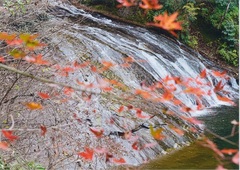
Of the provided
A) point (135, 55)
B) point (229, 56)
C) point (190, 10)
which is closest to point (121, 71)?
point (135, 55)

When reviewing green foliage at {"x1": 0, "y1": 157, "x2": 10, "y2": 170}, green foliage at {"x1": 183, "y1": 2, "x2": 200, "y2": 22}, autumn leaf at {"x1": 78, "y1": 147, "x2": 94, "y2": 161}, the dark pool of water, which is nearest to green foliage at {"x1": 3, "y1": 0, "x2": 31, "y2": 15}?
green foliage at {"x1": 0, "y1": 157, "x2": 10, "y2": 170}

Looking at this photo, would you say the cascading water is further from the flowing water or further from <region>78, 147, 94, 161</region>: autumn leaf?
<region>78, 147, 94, 161</region>: autumn leaf

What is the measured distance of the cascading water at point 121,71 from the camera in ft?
20.3

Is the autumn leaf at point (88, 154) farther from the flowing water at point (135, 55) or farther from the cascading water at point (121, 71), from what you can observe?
the flowing water at point (135, 55)

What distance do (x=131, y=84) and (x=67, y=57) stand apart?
180cm

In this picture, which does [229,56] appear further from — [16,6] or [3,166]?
[3,166]

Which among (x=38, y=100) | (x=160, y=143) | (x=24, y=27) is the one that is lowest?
(x=160, y=143)

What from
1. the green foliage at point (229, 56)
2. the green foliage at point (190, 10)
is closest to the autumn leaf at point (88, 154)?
the green foliage at point (190, 10)

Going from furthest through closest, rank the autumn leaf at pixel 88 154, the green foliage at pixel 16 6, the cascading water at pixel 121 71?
the cascading water at pixel 121 71 → the green foliage at pixel 16 6 → the autumn leaf at pixel 88 154

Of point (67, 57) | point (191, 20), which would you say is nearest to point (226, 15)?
point (191, 20)

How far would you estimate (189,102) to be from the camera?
34.1 ft

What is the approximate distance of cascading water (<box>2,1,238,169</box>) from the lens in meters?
6.18

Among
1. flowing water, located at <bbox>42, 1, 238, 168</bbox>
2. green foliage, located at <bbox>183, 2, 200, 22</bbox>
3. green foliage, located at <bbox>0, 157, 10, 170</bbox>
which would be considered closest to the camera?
green foliage, located at <bbox>0, 157, 10, 170</bbox>

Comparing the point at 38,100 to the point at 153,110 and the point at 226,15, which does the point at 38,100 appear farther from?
the point at 226,15
